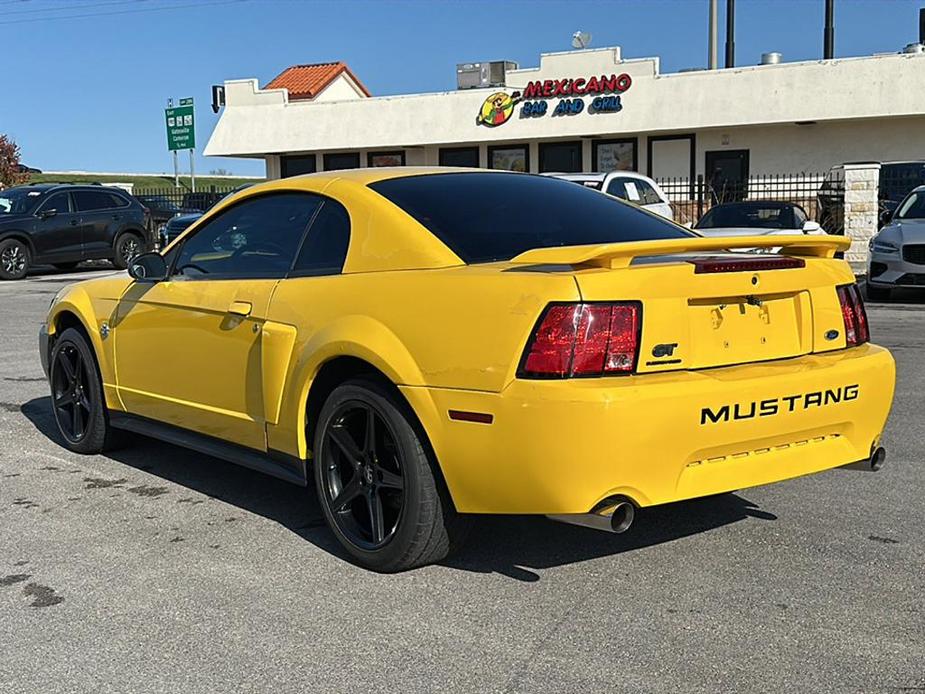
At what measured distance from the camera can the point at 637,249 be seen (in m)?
3.85

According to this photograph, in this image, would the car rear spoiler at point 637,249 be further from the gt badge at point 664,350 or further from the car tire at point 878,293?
the car tire at point 878,293

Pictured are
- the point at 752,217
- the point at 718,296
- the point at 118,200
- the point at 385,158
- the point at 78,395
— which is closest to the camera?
the point at 718,296

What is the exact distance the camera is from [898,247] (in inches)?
563

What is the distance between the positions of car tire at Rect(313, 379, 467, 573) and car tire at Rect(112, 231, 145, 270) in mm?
19124

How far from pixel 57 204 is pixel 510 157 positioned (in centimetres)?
1719

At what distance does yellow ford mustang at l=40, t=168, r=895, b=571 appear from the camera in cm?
372

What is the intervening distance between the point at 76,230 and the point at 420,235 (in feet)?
62.8

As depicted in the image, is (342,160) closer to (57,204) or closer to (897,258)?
(57,204)

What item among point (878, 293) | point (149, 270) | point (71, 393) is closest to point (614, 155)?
point (878, 293)

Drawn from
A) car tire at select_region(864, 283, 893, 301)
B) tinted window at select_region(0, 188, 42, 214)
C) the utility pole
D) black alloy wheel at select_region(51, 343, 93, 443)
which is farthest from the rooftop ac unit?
black alloy wheel at select_region(51, 343, 93, 443)

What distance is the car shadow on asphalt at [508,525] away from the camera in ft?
14.4

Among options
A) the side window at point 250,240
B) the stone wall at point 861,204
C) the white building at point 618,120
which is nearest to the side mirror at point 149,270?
the side window at point 250,240

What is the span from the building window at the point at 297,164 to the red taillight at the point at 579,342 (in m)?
36.1

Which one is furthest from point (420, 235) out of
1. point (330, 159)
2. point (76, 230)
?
point (330, 159)
